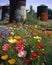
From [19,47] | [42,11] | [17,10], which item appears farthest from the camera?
[42,11]

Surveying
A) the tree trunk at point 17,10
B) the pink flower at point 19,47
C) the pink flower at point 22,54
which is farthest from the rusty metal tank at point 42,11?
the pink flower at point 22,54

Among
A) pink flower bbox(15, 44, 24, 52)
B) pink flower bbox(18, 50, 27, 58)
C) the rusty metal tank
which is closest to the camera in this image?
pink flower bbox(18, 50, 27, 58)

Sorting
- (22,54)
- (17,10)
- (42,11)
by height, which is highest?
(22,54)

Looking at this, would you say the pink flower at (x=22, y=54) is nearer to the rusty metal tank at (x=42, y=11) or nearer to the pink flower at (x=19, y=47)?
the pink flower at (x=19, y=47)

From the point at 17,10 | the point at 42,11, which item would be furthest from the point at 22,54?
the point at 42,11

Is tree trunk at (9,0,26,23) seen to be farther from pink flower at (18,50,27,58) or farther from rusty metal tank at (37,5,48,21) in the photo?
pink flower at (18,50,27,58)

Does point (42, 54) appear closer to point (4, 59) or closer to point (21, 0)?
point (4, 59)

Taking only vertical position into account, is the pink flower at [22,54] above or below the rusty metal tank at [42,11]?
above

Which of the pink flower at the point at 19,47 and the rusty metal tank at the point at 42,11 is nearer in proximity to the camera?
the pink flower at the point at 19,47

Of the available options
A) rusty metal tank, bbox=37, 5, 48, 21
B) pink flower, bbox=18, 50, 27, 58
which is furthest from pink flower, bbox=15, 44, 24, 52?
rusty metal tank, bbox=37, 5, 48, 21

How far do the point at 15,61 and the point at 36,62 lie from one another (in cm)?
29

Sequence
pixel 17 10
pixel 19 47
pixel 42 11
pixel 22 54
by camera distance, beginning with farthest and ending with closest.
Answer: pixel 42 11 → pixel 17 10 → pixel 19 47 → pixel 22 54

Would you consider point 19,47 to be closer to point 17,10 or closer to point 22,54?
point 22,54

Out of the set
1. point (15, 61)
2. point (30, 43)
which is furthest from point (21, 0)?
point (15, 61)
